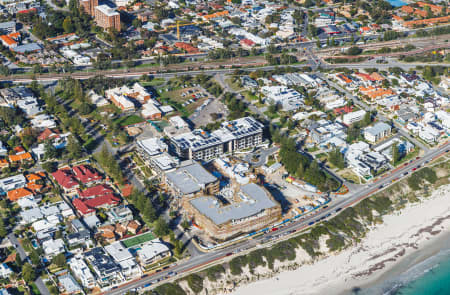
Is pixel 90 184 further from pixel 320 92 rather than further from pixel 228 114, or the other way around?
pixel 320 92

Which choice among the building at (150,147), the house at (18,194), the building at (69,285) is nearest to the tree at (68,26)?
the building at (150,147)

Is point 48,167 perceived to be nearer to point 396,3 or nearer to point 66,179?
point 66,179

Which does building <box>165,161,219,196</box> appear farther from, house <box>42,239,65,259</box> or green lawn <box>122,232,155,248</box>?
house <box>42,239,65,259</box>

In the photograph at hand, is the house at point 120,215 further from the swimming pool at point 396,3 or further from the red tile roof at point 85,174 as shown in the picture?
the swimming pool at point 396,3

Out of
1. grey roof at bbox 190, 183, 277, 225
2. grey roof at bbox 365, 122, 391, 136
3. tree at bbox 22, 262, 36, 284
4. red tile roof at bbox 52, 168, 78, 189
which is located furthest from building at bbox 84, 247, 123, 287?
grey roof at bbox 365, 122, 391, 136

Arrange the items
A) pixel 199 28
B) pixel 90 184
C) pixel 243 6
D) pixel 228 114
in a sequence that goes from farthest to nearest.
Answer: pixel 243 6
pixel 199 28
pixel 228 114
pixel 90 184

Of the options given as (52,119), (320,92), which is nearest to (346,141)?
(320,92)
